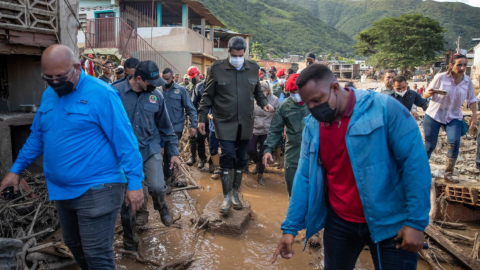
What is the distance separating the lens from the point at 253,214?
16.5 feet

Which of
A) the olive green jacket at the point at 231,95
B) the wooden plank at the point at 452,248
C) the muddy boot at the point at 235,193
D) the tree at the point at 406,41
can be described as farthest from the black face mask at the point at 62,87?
the tree at the point at 406,41

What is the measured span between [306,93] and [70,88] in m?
1.60

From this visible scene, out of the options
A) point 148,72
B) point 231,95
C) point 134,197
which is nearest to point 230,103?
point 231,95

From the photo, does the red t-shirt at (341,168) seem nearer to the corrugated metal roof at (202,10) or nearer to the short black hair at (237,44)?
the short black hair at (237,44)

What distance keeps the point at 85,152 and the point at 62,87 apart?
47 cm

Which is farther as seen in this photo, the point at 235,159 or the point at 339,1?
the point at 339,1

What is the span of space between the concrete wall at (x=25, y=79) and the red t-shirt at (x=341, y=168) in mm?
6017

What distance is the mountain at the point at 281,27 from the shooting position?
8556cm

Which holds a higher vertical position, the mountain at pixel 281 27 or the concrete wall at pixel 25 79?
the mountain at pixel 281 27

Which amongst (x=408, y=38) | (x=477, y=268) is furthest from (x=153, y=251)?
(x=408, y=38)

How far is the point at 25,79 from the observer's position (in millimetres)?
6383

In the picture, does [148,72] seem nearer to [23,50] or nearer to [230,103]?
[230,103]

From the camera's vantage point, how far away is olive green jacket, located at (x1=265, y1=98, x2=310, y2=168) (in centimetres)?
403

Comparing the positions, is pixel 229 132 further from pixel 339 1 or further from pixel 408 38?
pixel 339 1
